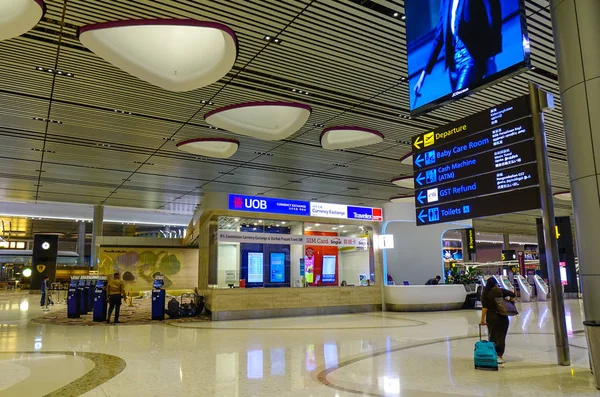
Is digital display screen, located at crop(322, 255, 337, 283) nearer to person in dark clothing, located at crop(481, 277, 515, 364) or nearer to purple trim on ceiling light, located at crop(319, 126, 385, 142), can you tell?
purple trim on ceiling light, located at crop(319, 126, 385, 142)

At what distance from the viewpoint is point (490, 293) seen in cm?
615

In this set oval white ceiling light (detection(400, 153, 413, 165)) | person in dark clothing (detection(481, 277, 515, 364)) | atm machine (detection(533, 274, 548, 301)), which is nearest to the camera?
person in dark clothing (detection(481, 277, 515, 364))

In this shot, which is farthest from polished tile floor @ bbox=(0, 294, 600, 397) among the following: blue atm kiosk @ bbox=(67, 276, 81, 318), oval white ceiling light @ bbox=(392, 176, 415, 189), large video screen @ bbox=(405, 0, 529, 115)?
oval white ceiling light @ bbox=(392, 176, 415, 189)

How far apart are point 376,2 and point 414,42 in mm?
1135

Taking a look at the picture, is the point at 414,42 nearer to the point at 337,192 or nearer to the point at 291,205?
the point at 291,205

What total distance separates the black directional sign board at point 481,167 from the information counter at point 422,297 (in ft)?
28.8

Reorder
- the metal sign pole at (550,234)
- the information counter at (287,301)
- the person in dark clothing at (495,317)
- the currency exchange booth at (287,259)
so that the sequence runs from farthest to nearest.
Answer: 1. the currency exchange booth at (287,259)
2. the information counter at (287,301)
3. the person in dark clothing at (495,317)
4. the metal sign pole at (550,234)

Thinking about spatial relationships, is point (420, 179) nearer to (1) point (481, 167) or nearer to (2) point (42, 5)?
(1) point (481, 167)

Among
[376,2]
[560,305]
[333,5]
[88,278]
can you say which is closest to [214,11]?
[333,5]

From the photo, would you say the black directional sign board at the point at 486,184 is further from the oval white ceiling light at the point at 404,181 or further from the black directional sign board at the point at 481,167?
the oval white ceiling light at the point at 404,181

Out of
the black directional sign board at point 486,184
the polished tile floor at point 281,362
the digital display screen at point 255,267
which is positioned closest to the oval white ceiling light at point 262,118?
the digital display screen at point 255,267

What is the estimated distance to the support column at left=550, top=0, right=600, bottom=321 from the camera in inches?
182

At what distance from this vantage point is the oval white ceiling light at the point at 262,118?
10422mm

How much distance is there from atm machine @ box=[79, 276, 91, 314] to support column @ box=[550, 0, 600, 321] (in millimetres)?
12391
